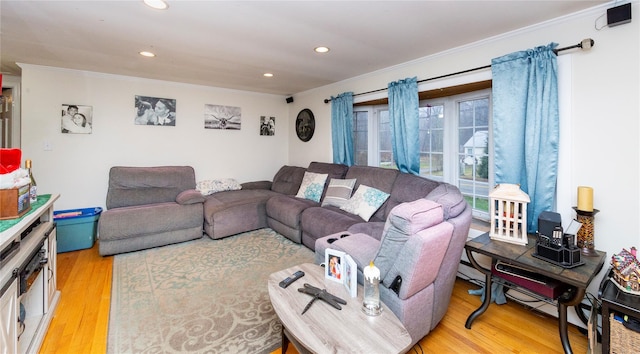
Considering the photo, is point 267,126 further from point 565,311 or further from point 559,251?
point 565,311

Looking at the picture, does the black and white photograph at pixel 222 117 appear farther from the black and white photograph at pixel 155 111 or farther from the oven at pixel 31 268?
the oven at pixel 31 268

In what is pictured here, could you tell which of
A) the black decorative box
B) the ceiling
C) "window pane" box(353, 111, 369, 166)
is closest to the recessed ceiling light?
the ceiling

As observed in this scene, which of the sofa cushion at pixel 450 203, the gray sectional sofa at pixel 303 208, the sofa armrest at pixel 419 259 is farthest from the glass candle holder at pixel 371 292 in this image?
the gray sectional sofa at pixel 303 208

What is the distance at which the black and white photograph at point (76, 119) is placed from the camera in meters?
3.40

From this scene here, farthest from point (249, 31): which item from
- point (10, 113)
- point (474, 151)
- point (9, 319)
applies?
point (10, 113)

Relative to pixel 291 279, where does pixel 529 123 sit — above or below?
above

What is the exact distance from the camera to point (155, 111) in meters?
3.95

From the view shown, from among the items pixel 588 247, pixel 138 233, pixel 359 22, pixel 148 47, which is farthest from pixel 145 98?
pixel 588 247

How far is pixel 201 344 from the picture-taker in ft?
5.63

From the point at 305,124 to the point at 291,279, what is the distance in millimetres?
3499

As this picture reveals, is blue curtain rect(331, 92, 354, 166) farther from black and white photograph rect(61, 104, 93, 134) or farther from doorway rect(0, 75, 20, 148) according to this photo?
doorway rect(0, 75, 20, 148)

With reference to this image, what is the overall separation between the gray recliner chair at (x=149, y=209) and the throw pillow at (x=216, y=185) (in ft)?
0.48

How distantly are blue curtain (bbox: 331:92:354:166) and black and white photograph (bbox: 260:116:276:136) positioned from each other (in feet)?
4.80

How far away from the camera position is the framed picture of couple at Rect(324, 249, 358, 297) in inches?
57.6
